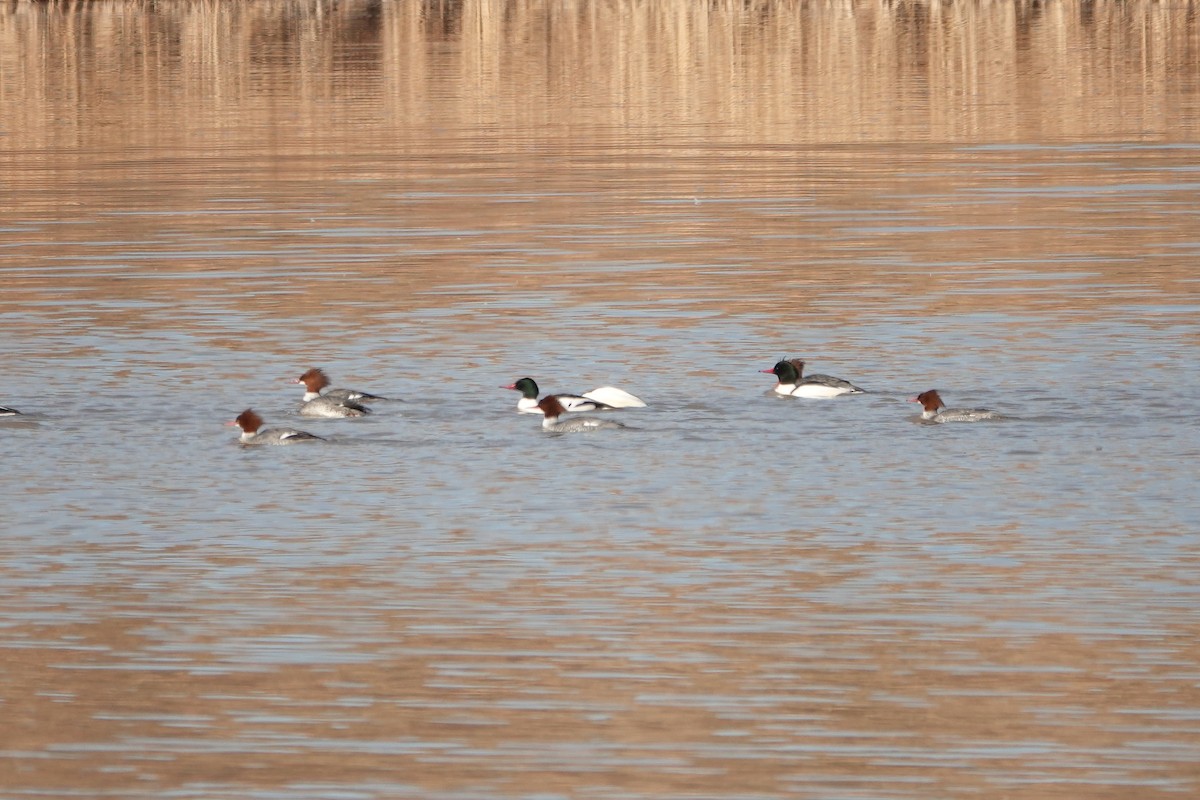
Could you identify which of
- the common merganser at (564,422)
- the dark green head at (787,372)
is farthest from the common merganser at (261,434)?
the dark green head at (787,372)

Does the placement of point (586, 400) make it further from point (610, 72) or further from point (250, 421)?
point (610, 72)

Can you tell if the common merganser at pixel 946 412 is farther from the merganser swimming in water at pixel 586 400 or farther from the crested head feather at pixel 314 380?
the crested head feather at pixel 314 380

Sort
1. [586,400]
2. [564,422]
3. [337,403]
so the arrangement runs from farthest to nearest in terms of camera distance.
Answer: [337,403], [586,400], [564,422]

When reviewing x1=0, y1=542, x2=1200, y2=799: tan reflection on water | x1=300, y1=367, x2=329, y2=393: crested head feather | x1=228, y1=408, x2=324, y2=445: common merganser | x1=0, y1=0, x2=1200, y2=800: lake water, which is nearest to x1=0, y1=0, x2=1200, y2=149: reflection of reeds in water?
x1=0, y1=0, x2=1200, y2=800: lake water

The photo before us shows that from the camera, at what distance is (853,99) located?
124 feet

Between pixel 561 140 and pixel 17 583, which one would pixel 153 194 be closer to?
pixel 561 140

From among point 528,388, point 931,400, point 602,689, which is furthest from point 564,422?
point 602,689

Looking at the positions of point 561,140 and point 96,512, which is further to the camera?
point 561,140

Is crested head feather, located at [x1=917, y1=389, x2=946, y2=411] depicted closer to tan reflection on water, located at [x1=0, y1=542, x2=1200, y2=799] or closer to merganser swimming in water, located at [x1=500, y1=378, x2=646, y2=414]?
merganser swimming in water, located at [x1=500, y1=378, x2=646, y2=414]

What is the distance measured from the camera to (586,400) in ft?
49.7

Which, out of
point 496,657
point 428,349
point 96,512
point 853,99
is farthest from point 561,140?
point 496,657

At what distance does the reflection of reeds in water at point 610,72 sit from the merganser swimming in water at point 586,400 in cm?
1806

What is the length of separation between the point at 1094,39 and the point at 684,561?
132 feet

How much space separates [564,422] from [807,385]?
5.59ft
